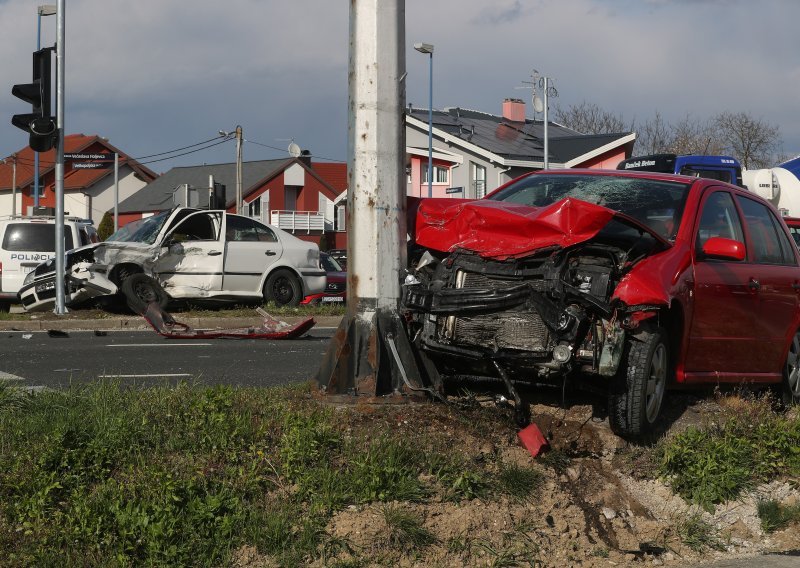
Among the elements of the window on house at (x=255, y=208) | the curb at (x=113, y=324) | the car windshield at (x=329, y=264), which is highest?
the window on house at (x=255, y=208)

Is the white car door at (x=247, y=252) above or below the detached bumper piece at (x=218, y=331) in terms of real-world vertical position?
above

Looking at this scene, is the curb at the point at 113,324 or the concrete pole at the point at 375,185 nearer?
the concrete pole at the point at 375,185

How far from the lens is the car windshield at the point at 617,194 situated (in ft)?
22.6

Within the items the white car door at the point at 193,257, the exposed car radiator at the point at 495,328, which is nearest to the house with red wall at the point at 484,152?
the white car door at the point at 193,257

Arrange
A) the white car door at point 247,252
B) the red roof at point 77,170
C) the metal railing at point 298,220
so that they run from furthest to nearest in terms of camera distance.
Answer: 1. the red roof at point 77,170
2. the metal railing at point 298,220
3. the white car door at point 247,252

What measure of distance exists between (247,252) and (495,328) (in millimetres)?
12038

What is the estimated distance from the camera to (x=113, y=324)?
52.1 feet

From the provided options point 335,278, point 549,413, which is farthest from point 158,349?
point 335,278

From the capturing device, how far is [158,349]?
11.7 meters

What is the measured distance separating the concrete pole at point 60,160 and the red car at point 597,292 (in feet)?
36.3

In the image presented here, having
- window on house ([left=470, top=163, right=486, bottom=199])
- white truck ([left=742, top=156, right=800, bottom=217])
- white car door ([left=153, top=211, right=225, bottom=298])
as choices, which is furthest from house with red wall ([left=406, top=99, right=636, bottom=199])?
white car door ([left=153, top=211, right=225, bottom=298])

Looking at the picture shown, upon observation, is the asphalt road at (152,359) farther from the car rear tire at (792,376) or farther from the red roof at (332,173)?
the red roof at (332,173)

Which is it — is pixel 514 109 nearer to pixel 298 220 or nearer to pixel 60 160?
pixel 298 220

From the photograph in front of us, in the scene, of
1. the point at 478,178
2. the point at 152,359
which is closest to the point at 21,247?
the point at 152,359
